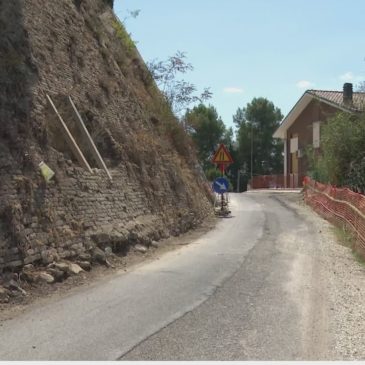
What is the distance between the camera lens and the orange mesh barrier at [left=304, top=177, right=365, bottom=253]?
48.2ft

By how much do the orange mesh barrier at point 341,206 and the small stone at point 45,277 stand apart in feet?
24.6

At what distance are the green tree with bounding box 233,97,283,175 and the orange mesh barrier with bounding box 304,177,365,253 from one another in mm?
56391

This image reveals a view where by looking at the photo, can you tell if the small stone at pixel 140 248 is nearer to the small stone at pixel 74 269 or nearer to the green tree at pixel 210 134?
the small stone at pixel 74 269

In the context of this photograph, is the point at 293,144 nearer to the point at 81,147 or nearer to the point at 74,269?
the point at 81,147

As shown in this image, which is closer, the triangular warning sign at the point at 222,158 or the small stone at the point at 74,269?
the small stone at the point at 74,269

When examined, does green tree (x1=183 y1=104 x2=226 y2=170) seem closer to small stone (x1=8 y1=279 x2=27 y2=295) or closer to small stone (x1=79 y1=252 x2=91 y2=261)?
small stone (x1=79 y1=252 x2=91 y2=261)

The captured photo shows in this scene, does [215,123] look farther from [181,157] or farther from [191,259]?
[191,259]

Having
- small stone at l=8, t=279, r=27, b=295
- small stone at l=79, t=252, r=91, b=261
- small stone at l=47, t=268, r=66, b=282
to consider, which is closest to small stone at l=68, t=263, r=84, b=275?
small stone at l=47, t=268, r=66, b=282

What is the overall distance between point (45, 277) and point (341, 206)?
12540mm

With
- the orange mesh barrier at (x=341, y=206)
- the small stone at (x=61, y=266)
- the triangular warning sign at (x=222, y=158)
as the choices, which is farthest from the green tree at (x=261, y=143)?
the small stone at (x=61, y=266)

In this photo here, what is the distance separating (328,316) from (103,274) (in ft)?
14.8

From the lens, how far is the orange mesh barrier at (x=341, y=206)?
14703mm

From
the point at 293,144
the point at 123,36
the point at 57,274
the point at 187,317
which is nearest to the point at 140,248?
the point at 57,274

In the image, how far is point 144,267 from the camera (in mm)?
11469
